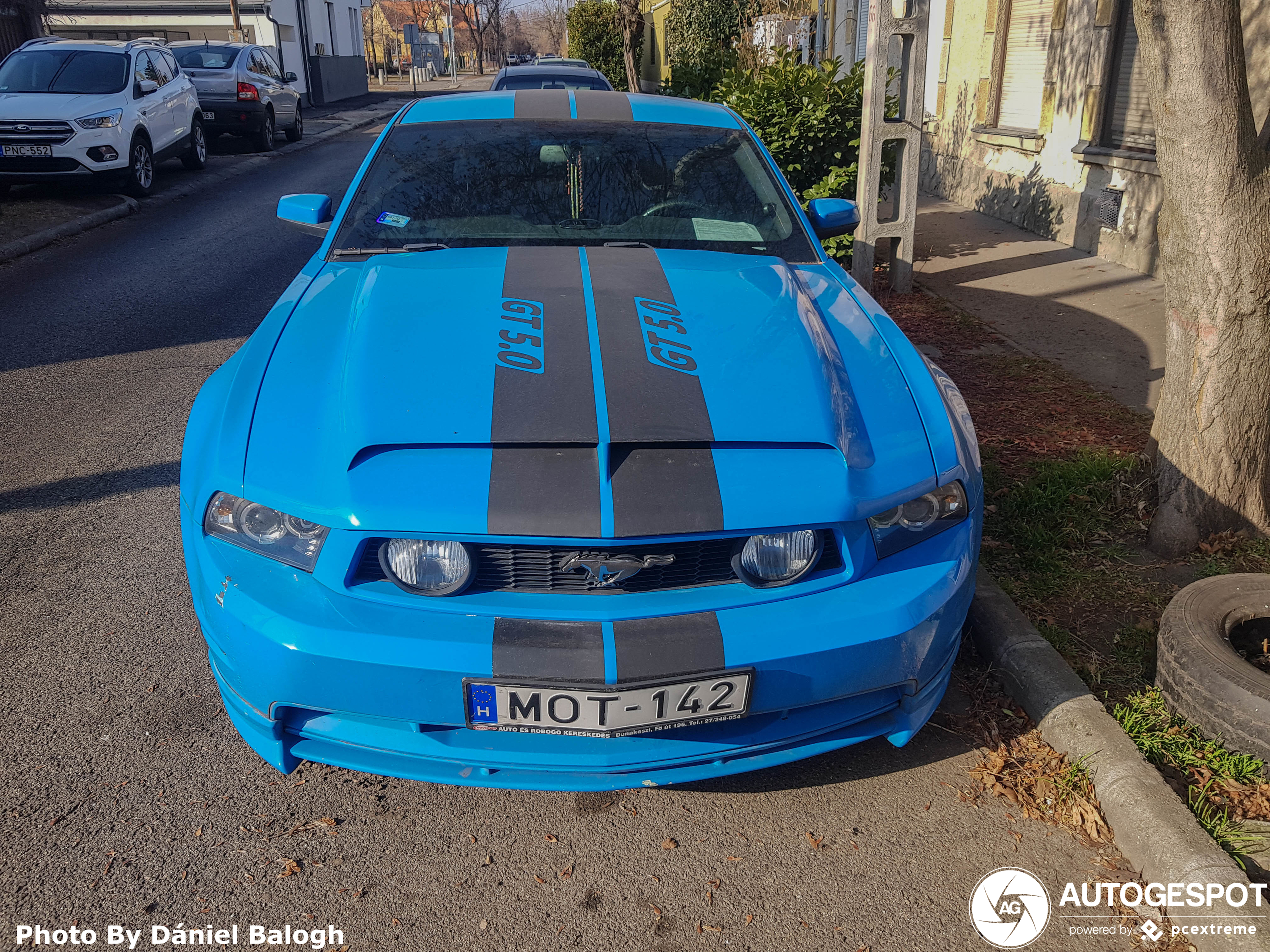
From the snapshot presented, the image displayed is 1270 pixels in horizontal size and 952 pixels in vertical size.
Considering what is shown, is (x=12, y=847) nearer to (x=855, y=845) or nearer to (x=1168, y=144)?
(x=855, y=845)

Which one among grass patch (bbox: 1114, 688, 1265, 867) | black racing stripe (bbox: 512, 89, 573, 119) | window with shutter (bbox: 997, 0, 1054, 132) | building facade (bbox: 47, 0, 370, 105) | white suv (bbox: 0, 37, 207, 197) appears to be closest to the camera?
grass patch (bbox: 1114, 688, 1265, 867)

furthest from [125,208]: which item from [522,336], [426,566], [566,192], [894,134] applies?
[426,566]

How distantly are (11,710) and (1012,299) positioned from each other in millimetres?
7222

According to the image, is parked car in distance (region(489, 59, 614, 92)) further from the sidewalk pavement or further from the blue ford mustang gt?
the blue ford mustang gt

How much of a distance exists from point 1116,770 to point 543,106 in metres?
3.09

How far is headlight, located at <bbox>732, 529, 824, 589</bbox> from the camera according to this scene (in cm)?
217

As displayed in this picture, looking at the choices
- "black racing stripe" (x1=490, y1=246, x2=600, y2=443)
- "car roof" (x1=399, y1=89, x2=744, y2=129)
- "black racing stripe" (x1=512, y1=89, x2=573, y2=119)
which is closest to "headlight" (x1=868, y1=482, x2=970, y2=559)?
"black racing stripe" (x1=490, y1=246, x2=600, y2=443)

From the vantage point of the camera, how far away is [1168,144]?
3.42m

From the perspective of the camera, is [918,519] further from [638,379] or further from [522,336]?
[522,336]

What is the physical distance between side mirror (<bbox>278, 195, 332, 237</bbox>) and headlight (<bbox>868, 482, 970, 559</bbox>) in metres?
2.57

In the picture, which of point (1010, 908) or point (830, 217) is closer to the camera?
point (1010, 908)

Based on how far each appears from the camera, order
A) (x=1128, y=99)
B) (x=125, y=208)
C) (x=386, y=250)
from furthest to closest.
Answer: (x=125, y=208) → (x=1128, y=99) → (x=386, y=250)

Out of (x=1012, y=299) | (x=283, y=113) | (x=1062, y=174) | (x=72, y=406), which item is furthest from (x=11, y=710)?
(x=283, y=113)

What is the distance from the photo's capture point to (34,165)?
10.9 meters
